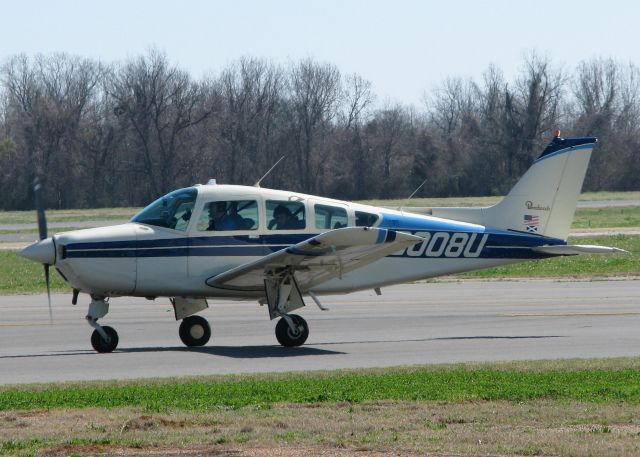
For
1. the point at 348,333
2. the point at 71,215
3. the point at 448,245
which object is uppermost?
the point at 448,245

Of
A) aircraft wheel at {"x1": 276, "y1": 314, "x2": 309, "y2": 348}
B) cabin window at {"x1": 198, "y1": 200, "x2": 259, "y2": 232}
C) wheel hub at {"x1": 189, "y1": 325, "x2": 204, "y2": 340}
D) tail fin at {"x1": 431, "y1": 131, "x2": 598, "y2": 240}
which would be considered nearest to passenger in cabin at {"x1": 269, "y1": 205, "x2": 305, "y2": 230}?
cabin window at {"x1": 198, "y1": 200, "x2": 259, "y2": 232}

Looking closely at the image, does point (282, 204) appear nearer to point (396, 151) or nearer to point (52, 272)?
point (52, 272)

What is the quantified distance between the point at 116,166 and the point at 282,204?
2655 inches

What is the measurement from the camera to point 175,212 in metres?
17.0

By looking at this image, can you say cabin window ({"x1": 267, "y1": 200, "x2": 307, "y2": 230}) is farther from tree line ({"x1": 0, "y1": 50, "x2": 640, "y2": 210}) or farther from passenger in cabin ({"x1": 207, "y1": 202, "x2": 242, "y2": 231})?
tree line ({"x1": 0, "y1": 50, "x2": 640, "y2": 210})

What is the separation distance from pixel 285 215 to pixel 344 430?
7.75 metres

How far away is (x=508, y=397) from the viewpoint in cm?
1153

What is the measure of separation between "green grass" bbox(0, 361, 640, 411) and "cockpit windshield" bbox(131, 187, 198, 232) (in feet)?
13.2

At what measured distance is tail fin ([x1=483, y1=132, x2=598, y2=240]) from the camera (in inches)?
744

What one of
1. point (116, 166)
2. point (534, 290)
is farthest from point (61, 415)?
point (116, 166)

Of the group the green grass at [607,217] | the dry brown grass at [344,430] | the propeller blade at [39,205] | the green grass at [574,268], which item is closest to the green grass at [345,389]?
the dry brown grass at [344,430]

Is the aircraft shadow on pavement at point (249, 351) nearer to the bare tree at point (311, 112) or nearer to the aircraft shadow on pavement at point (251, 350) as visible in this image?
the aircraft shadow on pavement at point (251, 350)

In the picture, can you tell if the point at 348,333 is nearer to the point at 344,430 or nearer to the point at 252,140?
the point at 344,430

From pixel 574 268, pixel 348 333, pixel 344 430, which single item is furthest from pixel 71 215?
pixel 344 430
